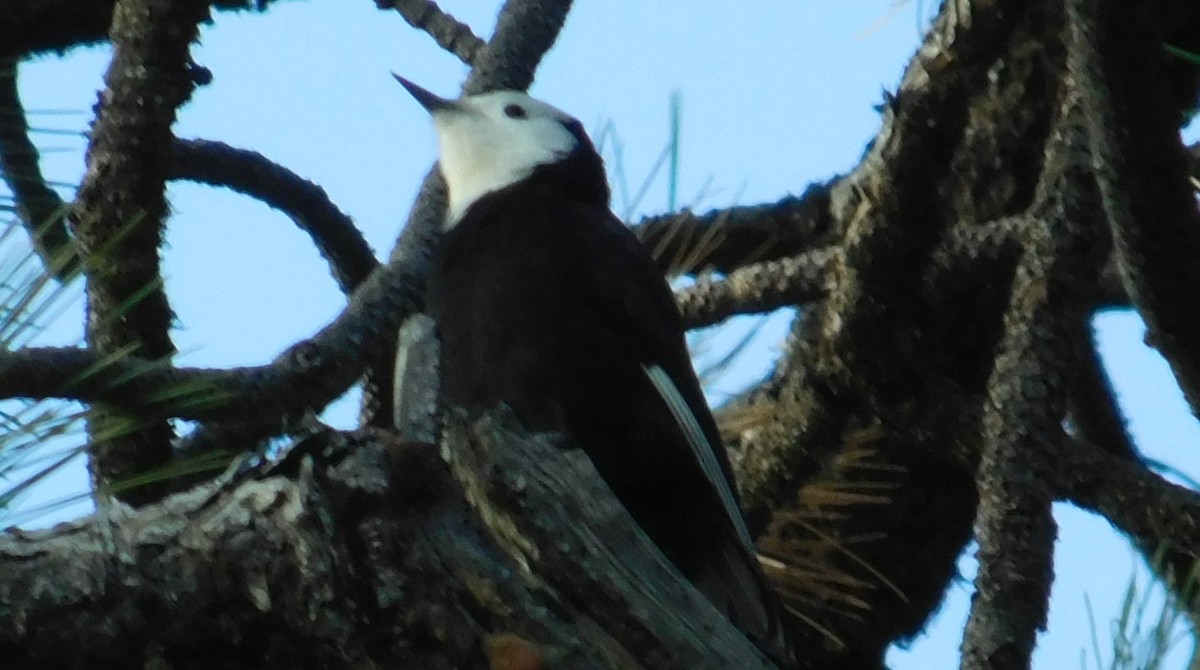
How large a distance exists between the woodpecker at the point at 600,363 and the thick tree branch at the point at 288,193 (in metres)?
0.13

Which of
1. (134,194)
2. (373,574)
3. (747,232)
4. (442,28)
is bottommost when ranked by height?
(373,574)

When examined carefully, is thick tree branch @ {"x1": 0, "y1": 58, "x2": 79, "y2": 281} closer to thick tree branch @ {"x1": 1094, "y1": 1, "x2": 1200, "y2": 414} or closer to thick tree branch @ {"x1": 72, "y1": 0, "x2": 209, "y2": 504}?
thick tree branch @ {"x1": 72, "y1": 0, "x2": 209, "y2": 504}

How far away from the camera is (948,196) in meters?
2.30

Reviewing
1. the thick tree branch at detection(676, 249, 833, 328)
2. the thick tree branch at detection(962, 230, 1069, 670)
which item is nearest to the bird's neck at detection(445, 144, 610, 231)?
the thick tree branch at detection(676, 249, 833, 328)

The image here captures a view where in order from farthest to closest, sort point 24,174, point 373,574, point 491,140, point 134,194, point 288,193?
point 491,140 < point 288,193 < point 24,174 < point 134,194 < point 373,574

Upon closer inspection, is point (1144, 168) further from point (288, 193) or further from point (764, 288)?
point (288, 193)

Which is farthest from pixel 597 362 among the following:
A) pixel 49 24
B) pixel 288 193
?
pixel 49 24

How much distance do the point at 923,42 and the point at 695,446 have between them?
0.63 metres

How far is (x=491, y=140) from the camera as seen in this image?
3.24 meters

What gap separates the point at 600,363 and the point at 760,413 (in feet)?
0.80

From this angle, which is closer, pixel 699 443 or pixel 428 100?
pixel 699 443

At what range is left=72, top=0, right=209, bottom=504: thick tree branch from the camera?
1857mm

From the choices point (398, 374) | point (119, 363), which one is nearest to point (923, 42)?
point (398, 374)

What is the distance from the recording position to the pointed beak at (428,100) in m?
3.30
